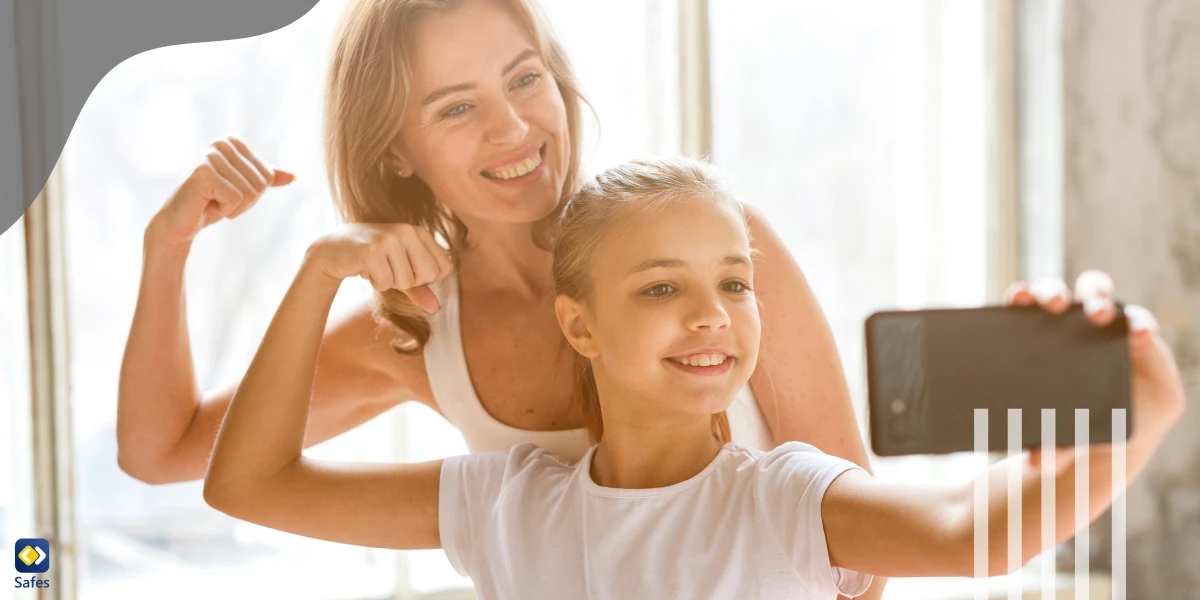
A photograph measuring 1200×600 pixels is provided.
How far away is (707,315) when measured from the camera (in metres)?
0.82

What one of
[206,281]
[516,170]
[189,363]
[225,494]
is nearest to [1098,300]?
[516,170]

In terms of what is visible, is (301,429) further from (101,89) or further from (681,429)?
(101,89)

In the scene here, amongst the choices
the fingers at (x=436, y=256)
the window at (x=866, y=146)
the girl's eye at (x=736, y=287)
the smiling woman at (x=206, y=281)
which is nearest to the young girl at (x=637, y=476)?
the girl's eye at (x=736, y=287)

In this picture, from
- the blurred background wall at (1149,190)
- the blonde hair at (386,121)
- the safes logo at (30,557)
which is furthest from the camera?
the blurred background wall at (1149,190)

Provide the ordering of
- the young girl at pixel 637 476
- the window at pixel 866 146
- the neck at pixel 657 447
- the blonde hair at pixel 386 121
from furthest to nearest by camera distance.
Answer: the window at pixel 866 146
the blonde hair at pixel 386 121
the neck at pixel 657 447
the young girl at pixel 637 476

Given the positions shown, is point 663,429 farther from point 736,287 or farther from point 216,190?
point 216,190

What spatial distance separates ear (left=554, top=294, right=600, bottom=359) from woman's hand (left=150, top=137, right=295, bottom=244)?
0.35 meters

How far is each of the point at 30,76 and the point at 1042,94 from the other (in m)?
1.51

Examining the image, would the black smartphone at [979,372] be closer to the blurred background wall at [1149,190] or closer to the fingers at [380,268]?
the fingers at [380,268]

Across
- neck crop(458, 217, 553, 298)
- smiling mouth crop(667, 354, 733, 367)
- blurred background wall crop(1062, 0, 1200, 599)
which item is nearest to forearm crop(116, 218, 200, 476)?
neck crop(458, 217, 553, 298)

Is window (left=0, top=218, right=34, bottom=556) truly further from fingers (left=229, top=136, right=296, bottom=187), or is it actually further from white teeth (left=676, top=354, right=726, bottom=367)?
white teeth (left=676, top=354, right=726, bottom=367)

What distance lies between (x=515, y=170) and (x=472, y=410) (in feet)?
0.83

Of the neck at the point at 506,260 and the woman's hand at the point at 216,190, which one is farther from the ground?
the woman's hand at the point at 216,190

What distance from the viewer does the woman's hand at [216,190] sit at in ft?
3.43
